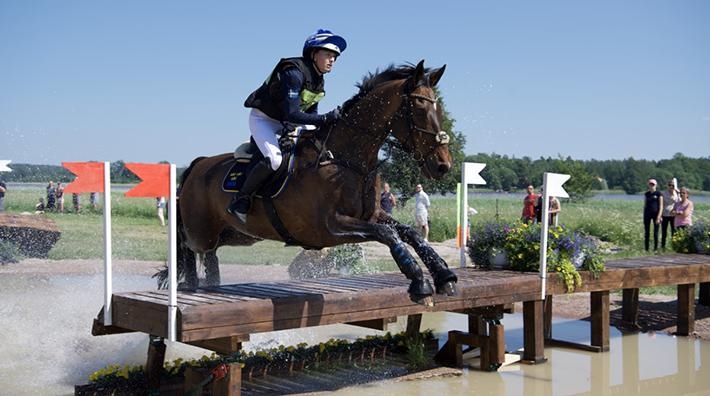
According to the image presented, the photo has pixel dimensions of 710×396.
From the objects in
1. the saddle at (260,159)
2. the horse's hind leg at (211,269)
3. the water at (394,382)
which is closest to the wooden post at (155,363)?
the water at (394,382)

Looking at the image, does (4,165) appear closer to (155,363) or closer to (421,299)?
(155,363)

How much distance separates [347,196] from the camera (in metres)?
5.17

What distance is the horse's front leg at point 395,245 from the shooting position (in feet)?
16.0

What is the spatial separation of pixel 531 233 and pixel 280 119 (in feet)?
11.2

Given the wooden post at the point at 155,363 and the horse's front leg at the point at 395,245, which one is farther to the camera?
the wooden post at the point at 155,363

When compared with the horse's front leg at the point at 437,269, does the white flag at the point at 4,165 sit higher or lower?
higher

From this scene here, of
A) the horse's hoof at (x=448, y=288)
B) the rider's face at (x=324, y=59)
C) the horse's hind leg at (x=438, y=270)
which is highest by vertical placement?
the rider's face at (x=324, y=59)

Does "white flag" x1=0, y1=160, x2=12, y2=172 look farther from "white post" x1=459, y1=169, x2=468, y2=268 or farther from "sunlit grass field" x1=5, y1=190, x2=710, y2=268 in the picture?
"sunlit grass field" x1=5, y1=190, x2=710, y2=268

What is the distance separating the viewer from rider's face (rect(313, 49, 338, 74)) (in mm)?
5285

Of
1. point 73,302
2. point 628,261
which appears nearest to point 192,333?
point 73,302

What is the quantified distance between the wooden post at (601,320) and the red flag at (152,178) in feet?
17.1

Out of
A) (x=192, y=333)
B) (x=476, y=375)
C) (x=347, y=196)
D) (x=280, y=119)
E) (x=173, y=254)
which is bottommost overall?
(x=476, y=375)

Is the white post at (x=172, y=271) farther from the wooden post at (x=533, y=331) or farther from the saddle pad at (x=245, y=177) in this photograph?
the wooden post at (x=533, y=331)

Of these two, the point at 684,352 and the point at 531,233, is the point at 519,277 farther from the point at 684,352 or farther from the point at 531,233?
the point at 684,352
